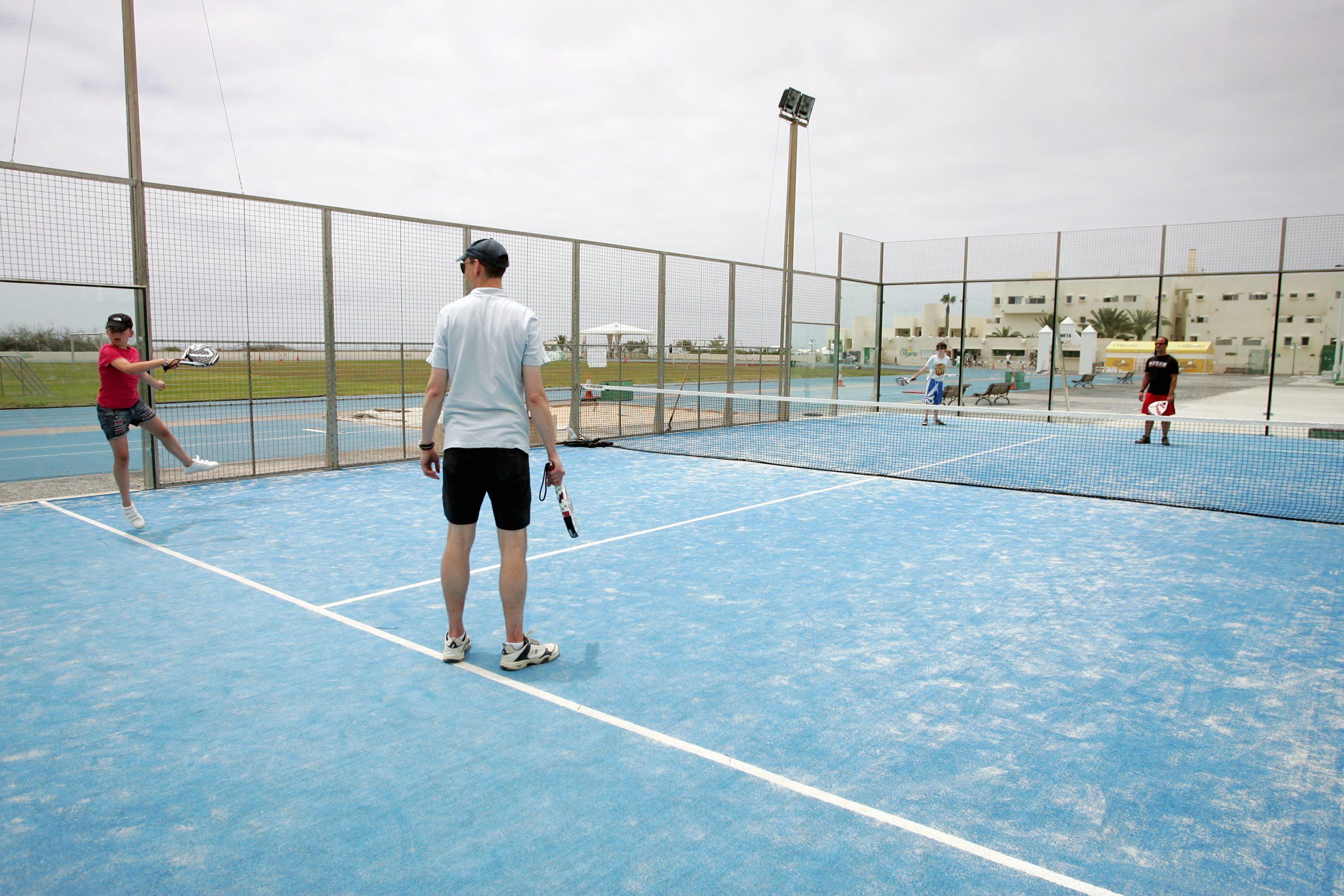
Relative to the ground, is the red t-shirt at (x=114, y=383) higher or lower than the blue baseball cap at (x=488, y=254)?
lower

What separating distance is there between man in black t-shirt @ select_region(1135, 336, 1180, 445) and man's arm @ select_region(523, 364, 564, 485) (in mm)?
11833

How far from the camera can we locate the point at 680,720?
3.47 metres

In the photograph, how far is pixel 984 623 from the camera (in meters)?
4.73

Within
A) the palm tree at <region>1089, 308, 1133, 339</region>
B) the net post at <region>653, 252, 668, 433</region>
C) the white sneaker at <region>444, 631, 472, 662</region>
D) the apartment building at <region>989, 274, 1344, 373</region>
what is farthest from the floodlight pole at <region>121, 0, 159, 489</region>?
the palm tree at <region>1089, 308, 1133, 339</region>

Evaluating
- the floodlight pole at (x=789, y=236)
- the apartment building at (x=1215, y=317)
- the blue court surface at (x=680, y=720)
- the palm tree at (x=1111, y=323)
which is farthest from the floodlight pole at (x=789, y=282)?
the palm tree at (x=1111, y=323)

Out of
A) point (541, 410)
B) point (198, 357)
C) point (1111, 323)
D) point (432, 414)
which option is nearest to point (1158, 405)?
point (541, 410)

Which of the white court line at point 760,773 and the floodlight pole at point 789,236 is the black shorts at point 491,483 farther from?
the floodlight pole at point 789,236

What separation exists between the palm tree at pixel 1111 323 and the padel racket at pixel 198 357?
237ft

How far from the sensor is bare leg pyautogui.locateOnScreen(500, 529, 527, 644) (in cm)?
387

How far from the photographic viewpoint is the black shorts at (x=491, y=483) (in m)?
3.81

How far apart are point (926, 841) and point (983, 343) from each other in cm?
8187

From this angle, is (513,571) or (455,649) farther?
(455,649)

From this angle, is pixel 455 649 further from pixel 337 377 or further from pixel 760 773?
pixel 337 377

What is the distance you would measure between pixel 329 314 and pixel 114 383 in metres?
3.18
